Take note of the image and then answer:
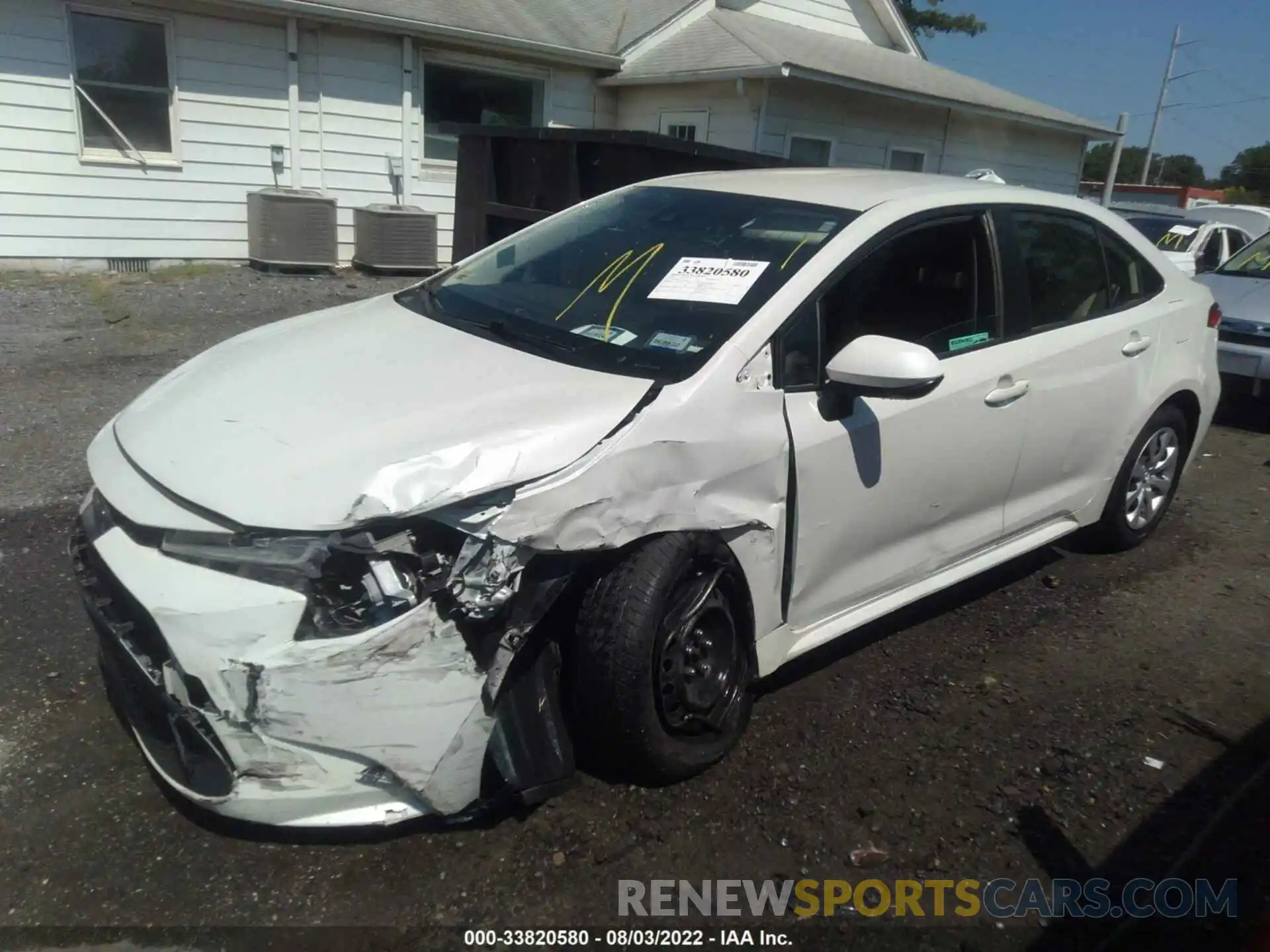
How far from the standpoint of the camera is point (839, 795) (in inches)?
114

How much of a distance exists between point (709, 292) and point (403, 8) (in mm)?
10069

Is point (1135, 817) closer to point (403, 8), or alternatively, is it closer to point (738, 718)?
point (738, 718)

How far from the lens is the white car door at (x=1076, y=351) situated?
12.3 feet

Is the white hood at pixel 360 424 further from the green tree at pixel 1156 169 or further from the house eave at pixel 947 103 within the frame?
the green tree at pixel 1156 169

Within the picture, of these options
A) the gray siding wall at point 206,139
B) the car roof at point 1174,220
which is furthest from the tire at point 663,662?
the car roof at point 1174,220

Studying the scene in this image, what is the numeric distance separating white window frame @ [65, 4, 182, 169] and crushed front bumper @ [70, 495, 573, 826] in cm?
937

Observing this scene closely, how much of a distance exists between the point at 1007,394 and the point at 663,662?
1717mm

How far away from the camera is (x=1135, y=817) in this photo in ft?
9.48

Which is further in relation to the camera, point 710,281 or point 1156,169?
point 1156,169

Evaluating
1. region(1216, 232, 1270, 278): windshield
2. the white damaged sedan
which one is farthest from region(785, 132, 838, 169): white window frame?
the white damaged sedan

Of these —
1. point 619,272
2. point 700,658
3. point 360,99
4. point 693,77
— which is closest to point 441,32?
point 360,99

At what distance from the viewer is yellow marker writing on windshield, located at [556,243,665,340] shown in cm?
322

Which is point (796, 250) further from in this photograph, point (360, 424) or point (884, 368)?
point (360, 424)

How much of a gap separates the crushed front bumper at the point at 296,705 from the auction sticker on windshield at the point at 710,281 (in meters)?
1.26
